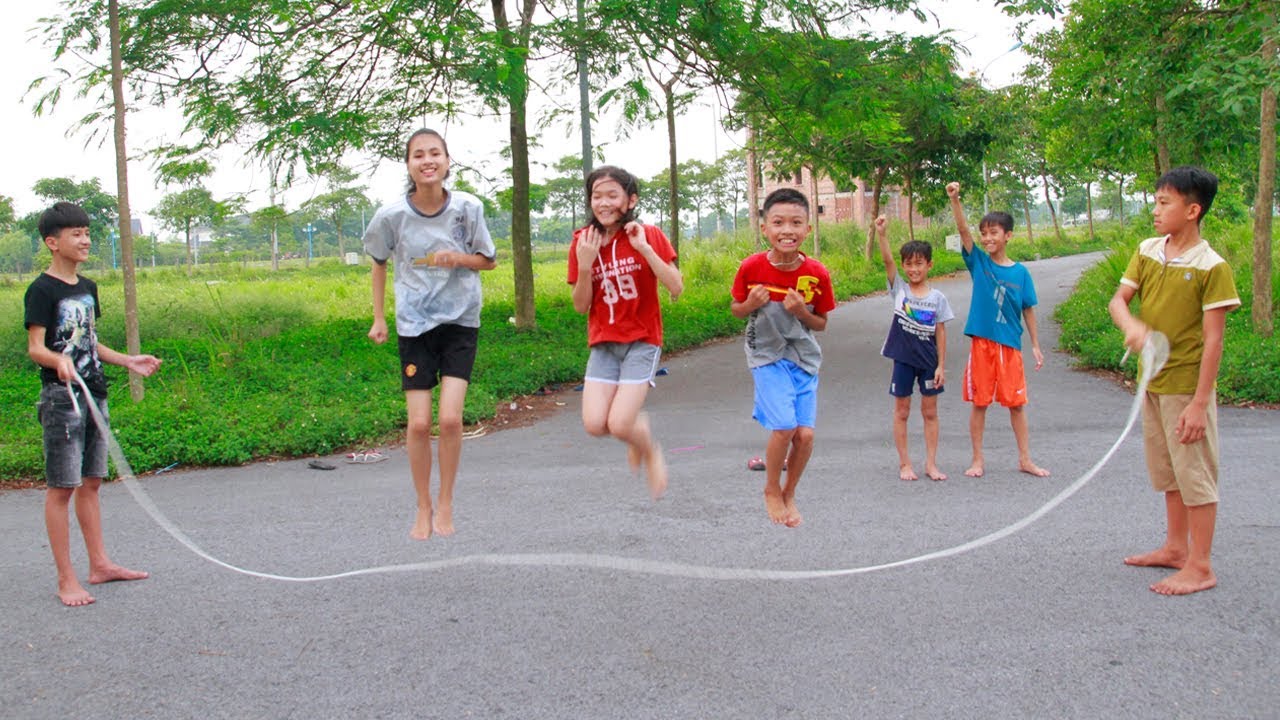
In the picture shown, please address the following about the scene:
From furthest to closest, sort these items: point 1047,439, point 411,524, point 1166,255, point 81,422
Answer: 1. point 1047,439
2. point 411,524
3. point 81,422
4. point 1166,255

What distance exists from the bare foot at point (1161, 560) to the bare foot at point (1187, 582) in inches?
12.8

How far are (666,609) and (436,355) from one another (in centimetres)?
187

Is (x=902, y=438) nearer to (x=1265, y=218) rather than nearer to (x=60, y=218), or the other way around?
(x=60, y=218)

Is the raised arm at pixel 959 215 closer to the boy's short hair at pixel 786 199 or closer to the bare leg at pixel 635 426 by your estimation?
the boy's short hair at pixel 786 199

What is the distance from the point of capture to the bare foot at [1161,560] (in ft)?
18.2

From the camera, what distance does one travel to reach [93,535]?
5992mm

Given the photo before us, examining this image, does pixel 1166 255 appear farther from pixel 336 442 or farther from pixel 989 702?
pixel 336 442

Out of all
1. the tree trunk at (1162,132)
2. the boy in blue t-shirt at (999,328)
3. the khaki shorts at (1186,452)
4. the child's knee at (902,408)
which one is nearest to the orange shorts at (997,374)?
the boy in blue t-shirt at (999,328)

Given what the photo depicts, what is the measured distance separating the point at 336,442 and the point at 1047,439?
7148 millimetres

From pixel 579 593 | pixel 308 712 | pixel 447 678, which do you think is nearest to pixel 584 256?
pixel 579 593

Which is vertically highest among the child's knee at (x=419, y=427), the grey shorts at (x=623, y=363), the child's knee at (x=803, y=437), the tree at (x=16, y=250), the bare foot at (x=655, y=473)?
the tree at (x=16, y=250)

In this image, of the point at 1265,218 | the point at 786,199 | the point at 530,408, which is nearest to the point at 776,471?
the point at 786,199

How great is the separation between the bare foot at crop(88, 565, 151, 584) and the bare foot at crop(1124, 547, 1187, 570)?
5839mm

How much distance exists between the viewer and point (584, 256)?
5324mm
